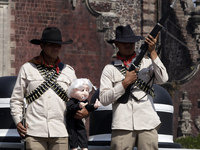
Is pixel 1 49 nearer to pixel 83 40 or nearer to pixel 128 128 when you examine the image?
pixel 83 40

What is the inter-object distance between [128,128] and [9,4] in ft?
42.9

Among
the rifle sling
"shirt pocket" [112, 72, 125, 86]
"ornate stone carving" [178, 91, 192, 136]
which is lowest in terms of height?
"ornate stone carving" [178, 91, 192, 136]

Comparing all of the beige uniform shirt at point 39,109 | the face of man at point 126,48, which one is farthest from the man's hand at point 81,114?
the face of man at point 126,48

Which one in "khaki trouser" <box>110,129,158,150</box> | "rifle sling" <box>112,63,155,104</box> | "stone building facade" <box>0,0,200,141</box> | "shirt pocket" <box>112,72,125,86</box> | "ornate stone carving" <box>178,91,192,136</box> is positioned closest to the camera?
"khaki trouser" <box>110,129,158,150</box>

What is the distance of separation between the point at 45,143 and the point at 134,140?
2.83 feet

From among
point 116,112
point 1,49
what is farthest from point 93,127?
point 1,49

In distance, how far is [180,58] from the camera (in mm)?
22844

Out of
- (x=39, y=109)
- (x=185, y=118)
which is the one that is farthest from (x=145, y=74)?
(x=185, y=118)

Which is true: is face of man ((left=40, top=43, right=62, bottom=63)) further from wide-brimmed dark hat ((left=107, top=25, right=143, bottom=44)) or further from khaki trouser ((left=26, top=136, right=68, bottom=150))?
khaki trouser ((left=26, top=136, right=68, bottom=150))

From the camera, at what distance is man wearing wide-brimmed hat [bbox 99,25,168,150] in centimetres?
475

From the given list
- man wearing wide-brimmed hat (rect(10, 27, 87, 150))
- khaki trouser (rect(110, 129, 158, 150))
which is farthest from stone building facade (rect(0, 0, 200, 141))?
khaki trouser (rect(110, 129, 158, 150))

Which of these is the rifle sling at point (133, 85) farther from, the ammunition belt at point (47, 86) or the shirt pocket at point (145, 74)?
the ammunition belt at point (47, 86)

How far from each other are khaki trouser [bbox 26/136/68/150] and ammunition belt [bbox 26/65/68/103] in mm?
389

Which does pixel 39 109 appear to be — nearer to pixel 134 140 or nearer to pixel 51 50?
pixel 51 50
